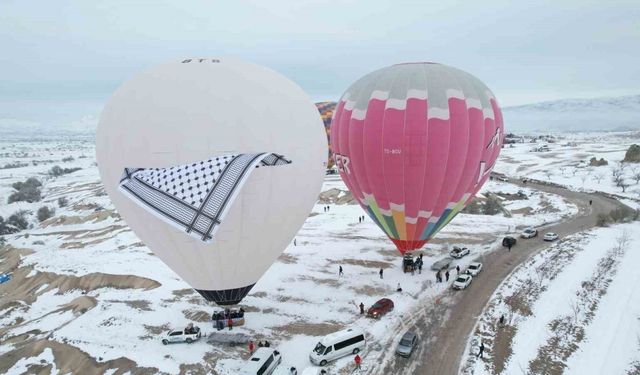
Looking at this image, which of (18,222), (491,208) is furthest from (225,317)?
(18,222)

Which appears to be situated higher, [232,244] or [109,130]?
[109,130]

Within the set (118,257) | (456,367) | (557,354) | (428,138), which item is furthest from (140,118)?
(118,257)

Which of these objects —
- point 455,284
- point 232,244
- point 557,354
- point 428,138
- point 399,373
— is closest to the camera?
point 232,244

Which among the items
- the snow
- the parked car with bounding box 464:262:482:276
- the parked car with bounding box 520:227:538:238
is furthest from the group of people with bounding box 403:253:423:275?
the snow

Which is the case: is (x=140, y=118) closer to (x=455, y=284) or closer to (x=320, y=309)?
(x=320, y=309)

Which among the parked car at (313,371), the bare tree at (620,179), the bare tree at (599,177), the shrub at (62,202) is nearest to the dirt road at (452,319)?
the parked car at (313,371)

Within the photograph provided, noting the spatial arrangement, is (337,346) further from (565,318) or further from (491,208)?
(491,208)
